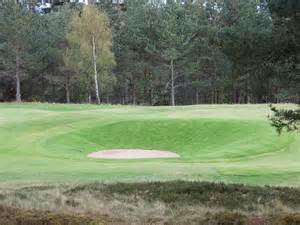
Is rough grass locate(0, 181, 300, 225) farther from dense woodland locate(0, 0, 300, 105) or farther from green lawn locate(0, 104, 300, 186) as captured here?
dense woodland locate(0, 0, 300, 105)

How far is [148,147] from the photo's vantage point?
2542 centimetres

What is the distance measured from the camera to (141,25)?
66250 millimetres

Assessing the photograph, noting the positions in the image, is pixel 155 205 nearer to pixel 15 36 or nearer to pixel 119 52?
pixel 15 36

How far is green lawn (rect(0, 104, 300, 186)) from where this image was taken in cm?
1563

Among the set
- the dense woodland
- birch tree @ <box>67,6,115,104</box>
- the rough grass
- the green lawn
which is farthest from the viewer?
the dense woodland

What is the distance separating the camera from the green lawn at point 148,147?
51.3 feet

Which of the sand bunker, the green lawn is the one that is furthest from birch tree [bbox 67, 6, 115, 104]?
the sand bunker

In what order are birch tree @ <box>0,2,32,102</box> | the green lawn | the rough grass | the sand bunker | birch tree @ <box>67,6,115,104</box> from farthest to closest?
1. birch tree @ <box>0,2,32,102</box>
2. birch tree @ <box>67,6,115,104</box>
3. the sand bunker
4. the green lawn
5. the rough grass

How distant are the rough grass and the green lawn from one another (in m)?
3.85

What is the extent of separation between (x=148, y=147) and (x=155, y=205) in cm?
1775

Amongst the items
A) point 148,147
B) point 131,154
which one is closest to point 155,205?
point 131,154

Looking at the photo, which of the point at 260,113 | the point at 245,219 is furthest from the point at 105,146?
the point at 245,219

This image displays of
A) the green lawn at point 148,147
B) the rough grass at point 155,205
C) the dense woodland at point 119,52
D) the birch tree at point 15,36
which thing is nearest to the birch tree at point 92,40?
the dense woodland at point 119,52

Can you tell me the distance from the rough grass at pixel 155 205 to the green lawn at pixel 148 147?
3.85 metres
